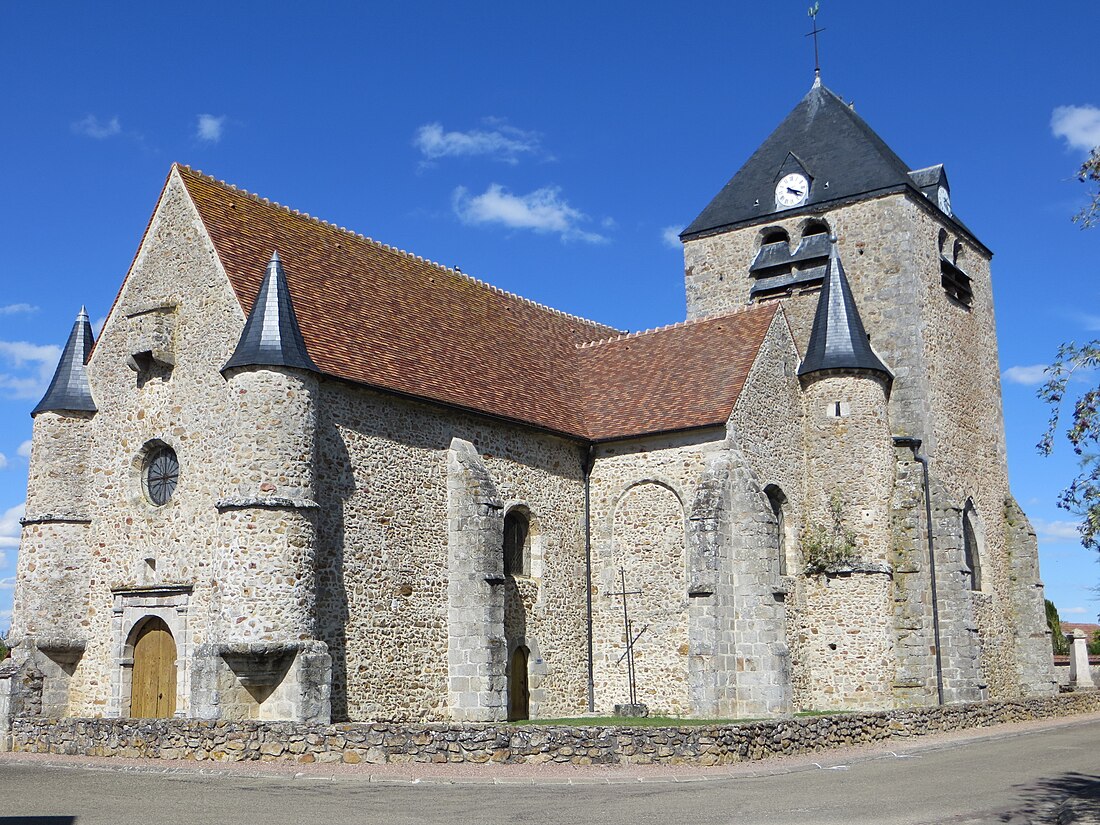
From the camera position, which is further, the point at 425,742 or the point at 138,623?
the point at 138,623

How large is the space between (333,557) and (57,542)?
565cm

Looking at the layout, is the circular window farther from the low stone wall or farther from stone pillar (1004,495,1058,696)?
stone pillar (1004,495,1058,696)

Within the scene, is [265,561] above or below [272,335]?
below

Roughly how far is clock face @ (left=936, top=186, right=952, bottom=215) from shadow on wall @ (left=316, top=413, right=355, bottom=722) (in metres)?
18.4

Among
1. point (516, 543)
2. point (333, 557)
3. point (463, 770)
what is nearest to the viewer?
point (463, 770)

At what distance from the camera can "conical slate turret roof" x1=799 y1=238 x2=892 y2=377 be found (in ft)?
80.5

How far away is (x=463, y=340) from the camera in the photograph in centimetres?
2322

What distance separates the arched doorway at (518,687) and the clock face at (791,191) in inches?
564

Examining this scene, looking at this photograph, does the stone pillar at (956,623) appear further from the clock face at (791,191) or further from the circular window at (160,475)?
the circular window at (160,475)

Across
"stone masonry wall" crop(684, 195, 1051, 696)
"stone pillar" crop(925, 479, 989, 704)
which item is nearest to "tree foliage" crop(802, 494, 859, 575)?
"stone pillar" crop(925, 479, 989, 704)

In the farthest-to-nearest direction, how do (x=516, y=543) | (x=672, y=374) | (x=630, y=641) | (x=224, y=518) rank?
(x=672, y=374)
(x=630, y=641)
(x=516, y=543)
(x=224, y=518)

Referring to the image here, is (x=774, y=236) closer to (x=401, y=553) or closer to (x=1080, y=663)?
(x=401, y=553)

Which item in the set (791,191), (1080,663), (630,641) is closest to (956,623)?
(630,641)

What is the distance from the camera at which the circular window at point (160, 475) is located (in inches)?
749
